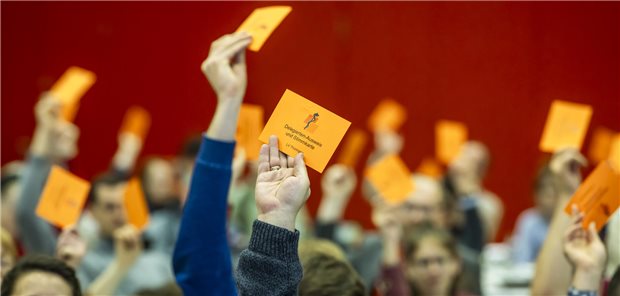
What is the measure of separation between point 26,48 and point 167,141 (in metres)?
1.24

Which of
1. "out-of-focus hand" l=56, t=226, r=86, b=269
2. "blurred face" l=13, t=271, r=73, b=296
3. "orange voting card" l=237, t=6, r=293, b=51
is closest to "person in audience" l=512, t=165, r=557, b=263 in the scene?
"out-of-focus hand" l=56, t=226, r=86, b=269

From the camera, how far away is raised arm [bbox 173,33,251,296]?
2059 millimetres

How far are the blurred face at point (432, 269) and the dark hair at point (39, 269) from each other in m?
1.62

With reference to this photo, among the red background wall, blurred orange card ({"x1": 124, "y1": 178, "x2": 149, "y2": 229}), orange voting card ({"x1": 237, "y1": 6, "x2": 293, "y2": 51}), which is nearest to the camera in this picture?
orange voting card ({"x1": 237, "y1": 6, "x2": 293, "y2": 51})

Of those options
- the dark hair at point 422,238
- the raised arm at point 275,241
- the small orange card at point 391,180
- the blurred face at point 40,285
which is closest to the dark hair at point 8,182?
the small orange card at point 391,180

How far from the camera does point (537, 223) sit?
18.2 ft

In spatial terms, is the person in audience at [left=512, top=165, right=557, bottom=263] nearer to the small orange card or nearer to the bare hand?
the small orange card

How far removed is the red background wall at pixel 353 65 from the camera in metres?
6.90

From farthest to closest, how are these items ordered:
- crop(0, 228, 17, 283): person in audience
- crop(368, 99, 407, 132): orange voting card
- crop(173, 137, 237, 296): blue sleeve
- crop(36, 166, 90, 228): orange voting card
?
crop(368, 99, 407, 132): orange voting card → crop(36, 166, 90, 228): orange voting card → crop(0, 228, 17, 283): person in audience → crop(173, 137, 237, 296): blue sleeve

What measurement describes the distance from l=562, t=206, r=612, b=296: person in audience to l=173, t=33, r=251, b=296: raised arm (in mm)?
807

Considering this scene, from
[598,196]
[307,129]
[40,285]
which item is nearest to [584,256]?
[598,196]

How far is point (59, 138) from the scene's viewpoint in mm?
3545

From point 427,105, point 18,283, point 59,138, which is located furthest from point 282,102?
point 427,105

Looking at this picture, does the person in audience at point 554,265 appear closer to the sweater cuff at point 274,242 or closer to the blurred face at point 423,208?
the sweater cuff at point 274,242
